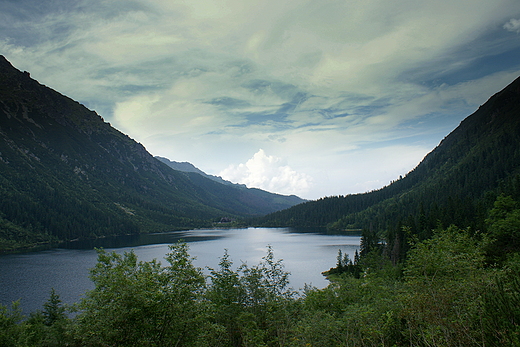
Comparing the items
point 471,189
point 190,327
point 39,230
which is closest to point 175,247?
point 190,327

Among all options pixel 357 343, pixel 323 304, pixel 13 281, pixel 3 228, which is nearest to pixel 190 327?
pixel 357 343

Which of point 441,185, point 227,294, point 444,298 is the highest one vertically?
point 441,185

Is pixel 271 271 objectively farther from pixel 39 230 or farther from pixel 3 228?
pixel 39 230

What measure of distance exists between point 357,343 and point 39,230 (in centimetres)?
21720

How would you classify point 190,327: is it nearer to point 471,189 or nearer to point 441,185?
point 471,189

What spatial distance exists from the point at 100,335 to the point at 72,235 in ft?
709

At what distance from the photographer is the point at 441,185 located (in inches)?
7028

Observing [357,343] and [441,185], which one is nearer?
[357,343]

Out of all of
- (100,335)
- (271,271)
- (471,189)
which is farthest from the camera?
(471,189)

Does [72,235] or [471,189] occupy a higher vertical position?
[471,189]

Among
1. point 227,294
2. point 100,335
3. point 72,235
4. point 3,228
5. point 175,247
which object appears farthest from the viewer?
point 72,235

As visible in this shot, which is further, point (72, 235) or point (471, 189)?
point (72, 235)

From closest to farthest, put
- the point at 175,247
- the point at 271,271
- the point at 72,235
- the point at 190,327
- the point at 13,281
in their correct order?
1. the point at 190,327
2. the point at 175,247
3. the point at 271,271
4. the point at 13,281
5. the point at 72,235

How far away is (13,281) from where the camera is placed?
74375 millimetres
